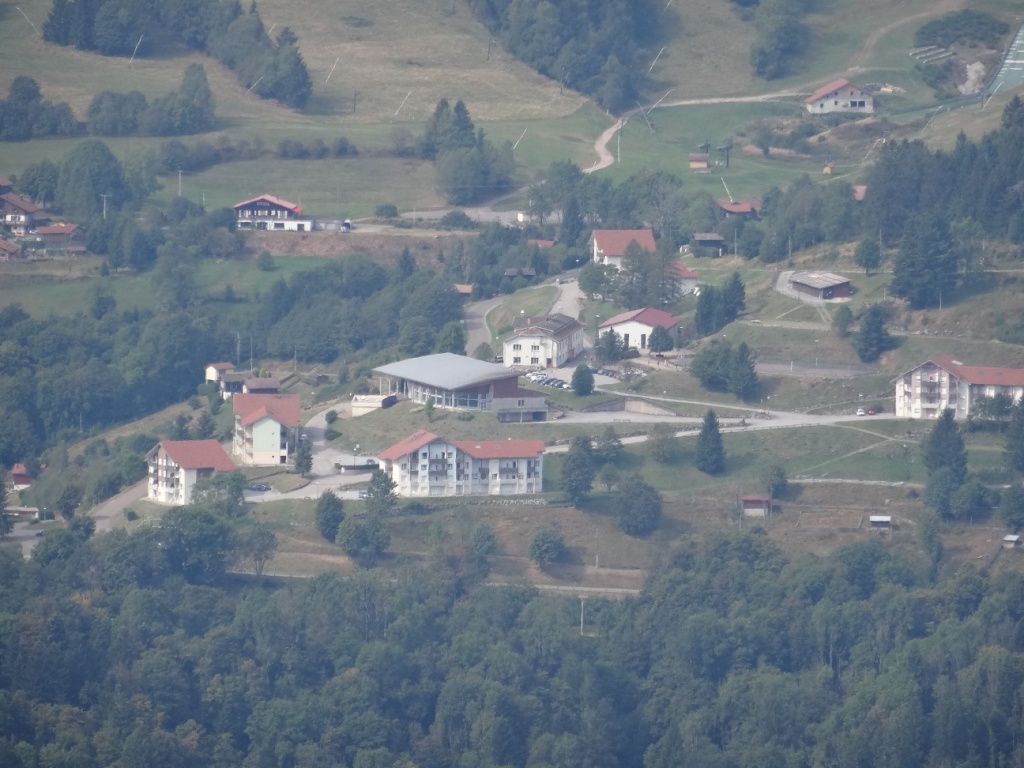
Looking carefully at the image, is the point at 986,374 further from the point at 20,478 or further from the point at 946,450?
the point at 20,478

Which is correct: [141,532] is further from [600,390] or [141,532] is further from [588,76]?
[588,76]

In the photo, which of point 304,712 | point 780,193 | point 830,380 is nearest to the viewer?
point 304,712

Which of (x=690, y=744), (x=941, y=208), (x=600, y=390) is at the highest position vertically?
(x=941, y=208)

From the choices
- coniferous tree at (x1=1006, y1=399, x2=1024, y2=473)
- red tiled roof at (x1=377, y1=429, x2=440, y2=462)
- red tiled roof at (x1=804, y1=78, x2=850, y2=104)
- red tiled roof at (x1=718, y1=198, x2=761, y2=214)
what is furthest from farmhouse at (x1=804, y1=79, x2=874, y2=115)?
red tiled roof at (x1=377, y1=429, x2=440, y2=462)

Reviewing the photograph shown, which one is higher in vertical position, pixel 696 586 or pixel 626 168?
pixel 626 168

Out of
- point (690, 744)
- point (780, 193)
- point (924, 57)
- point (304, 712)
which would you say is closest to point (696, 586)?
point (690, 744)

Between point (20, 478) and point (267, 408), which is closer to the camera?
point (267, 408)

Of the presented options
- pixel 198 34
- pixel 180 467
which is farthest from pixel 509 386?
pixel 198 34
